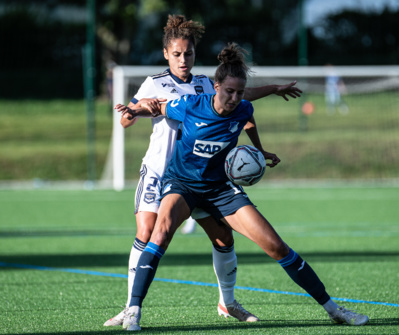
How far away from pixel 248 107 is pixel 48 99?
23.7m

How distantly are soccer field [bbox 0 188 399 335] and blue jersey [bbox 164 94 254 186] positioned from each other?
1051 millimetres

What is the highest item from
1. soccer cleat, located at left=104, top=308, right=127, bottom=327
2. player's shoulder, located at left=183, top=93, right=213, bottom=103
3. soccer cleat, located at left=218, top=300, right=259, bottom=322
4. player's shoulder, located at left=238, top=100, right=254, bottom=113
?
player's shoulder, located at left=183, top=93, right=213, bottom=103

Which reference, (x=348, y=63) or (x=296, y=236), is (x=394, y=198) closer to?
(x=296, y=236)

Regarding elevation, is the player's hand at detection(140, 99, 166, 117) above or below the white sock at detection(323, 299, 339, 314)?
above

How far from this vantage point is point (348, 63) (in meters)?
25.4

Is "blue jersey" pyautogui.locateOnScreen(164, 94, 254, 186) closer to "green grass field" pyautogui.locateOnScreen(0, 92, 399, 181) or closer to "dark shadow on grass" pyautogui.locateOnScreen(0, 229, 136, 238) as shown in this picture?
"dark shadow on grass" pyautogui.locateOnScreen(0, 229, 136, 238)

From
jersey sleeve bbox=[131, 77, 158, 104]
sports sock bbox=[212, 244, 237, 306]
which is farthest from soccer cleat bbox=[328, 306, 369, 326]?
jersey sleeve bbox=[131, 77, 158, 104]

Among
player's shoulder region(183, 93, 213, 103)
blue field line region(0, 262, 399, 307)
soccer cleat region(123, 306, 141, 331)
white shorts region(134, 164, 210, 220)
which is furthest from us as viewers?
blue field line region(0, 262, 399, 307)

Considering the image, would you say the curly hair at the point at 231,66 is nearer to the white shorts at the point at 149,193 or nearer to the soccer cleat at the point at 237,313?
the white shorts at the point at 149,193

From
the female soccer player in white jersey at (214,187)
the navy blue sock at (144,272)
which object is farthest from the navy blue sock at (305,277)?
the navy blue sock at (144,272)

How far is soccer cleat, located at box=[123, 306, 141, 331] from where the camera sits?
4816mm

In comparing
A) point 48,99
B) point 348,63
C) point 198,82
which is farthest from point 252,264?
point 48,99

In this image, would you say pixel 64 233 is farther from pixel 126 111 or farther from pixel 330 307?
pixel 330 307

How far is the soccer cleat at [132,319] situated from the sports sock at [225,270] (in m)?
0.89
